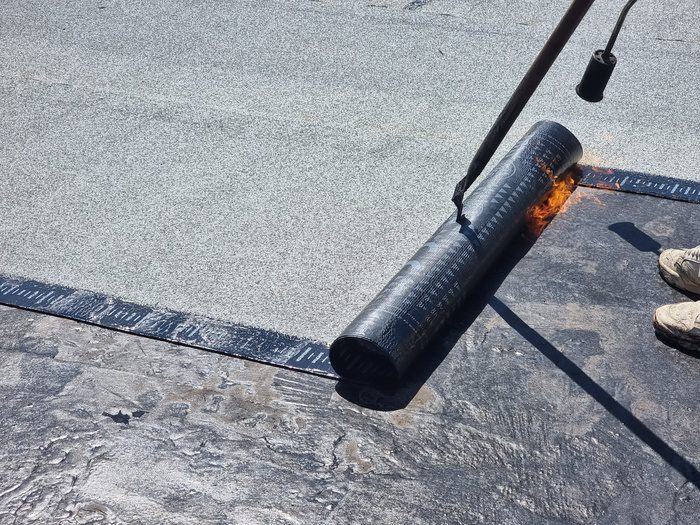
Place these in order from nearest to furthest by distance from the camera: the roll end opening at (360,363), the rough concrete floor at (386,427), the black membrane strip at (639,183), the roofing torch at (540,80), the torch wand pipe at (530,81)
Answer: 1. the rough concrete floor at (386,427)
2. the torch wand pipe at (530,81)
3. the roofing torch at (540,80)
4. the roll end opening at (360,363)
5. the black membrane strip at (639,183)

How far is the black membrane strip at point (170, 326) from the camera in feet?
10.6

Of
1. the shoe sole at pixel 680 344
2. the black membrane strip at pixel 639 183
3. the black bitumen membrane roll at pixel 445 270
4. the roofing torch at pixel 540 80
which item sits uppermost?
the roofing torch at pixel 540 80

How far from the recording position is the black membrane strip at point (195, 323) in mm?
3213

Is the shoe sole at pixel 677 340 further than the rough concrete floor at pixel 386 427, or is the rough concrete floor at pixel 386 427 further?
the shoe sole at pixel 677 340

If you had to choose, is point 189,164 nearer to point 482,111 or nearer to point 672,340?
point 482,111

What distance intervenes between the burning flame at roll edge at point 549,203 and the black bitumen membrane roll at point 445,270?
0.12 ft

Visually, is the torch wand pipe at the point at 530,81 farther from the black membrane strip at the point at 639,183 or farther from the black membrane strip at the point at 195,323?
the black membrane strip at the point at 639,183

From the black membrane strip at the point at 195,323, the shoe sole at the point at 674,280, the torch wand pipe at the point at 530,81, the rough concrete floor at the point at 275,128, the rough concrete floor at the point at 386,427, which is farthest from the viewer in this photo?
the rough concrete floor at the point at 275,128

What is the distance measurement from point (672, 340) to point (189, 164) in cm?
264

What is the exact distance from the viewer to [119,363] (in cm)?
321

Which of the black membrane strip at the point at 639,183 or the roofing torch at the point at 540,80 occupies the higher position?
the roofing torch at the point at 540,80

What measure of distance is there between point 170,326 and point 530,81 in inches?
69.7

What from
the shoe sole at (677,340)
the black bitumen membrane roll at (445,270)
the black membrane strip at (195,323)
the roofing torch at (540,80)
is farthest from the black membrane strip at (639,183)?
the shoe sole at (677,340)

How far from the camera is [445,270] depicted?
3209mm
